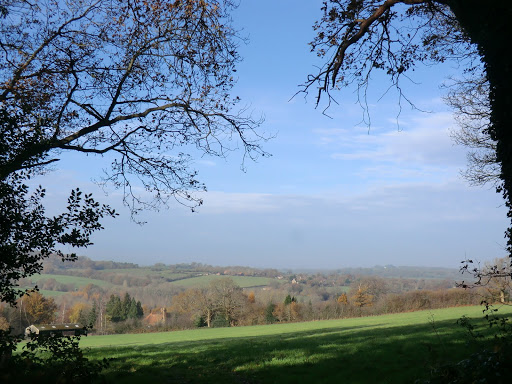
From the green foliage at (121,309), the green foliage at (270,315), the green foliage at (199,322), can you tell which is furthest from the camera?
the green foliage at (270,315)

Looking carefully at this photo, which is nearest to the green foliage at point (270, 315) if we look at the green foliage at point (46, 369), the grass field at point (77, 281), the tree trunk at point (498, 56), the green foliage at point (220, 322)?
the green foliage at point (220, 322)

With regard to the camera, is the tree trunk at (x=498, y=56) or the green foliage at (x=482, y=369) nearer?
the green foliage at (x=482, y=369)

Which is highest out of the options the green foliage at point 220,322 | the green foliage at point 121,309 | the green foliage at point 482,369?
the green foliage at point 482,369

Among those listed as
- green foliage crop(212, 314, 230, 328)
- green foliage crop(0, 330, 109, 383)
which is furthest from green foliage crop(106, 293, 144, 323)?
green foliage crop(0, 330, 109, 383)

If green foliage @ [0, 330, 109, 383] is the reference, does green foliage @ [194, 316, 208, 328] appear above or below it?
below

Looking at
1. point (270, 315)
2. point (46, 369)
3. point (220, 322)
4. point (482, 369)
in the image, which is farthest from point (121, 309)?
point (482, 369)

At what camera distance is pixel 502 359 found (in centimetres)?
568

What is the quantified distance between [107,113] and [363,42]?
23.2 ft

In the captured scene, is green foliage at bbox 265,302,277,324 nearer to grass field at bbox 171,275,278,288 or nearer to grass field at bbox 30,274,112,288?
grass field at bbox 171,275,278,288

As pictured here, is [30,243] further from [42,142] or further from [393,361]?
[393,361]

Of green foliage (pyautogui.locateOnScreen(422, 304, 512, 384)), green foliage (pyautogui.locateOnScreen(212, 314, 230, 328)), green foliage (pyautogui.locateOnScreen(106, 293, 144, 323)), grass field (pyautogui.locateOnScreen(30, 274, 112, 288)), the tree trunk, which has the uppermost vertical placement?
the tree trunk

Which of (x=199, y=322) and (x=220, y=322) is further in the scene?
(x=220, y=322)

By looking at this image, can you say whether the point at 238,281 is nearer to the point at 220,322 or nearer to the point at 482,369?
the point at 220,322

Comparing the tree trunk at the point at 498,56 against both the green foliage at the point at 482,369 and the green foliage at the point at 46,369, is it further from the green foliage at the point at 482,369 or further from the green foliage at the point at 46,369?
the green foliage at the point at 46,369
